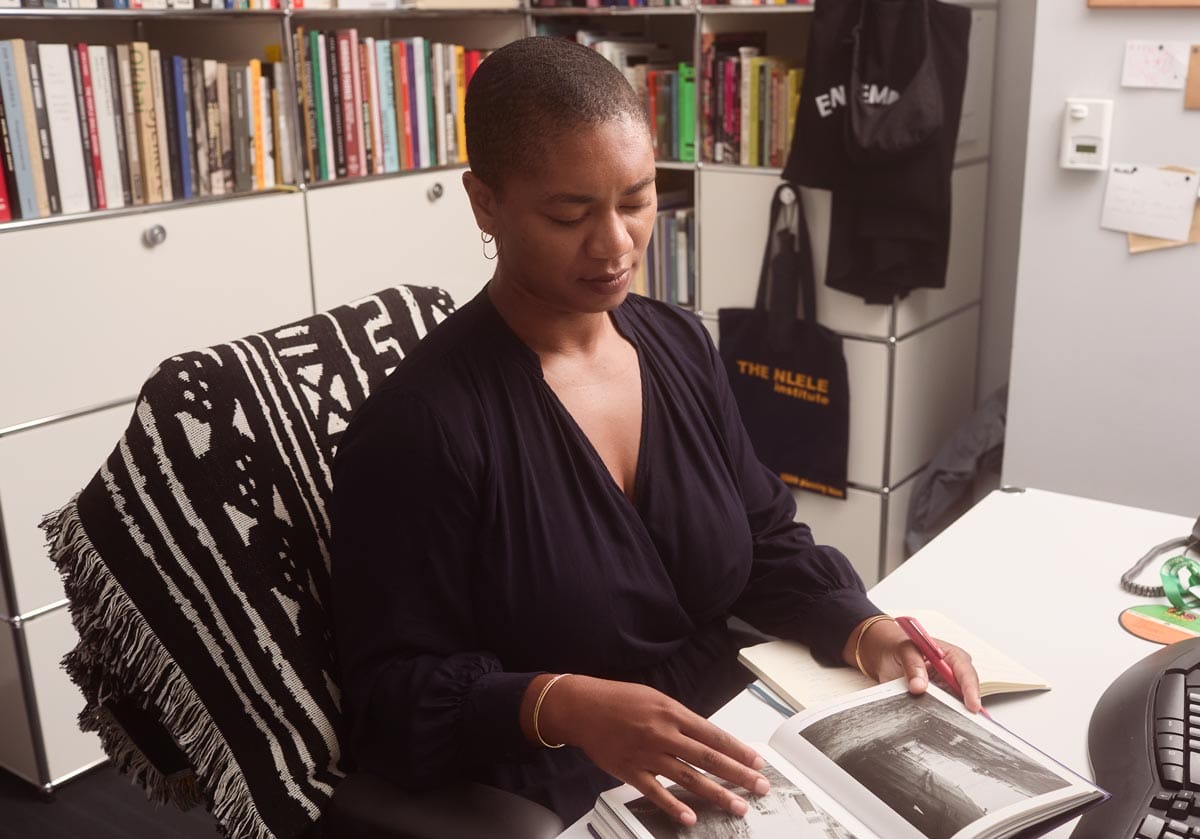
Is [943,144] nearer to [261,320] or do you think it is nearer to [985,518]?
[985,518]

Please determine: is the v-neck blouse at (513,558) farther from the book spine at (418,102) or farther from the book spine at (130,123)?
the book spine at (418,102)

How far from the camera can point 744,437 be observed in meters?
1.49

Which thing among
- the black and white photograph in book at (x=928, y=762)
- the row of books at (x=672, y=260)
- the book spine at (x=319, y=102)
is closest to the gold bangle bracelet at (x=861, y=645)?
the black and white photograph in book at (x=928, y=762)

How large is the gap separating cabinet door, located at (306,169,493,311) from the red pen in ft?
6.13

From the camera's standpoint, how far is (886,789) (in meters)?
1.00

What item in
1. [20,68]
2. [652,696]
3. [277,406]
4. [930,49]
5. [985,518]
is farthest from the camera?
[930,49]

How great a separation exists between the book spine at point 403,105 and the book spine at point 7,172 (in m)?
0.97

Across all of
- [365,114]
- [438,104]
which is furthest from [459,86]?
[365,114]

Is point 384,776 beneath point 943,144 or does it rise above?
beneath

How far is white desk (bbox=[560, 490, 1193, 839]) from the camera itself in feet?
3.86

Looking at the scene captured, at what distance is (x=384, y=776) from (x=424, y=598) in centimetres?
17

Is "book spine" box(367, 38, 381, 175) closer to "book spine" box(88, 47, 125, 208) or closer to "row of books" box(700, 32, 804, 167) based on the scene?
"book spine" box(88, 47, 125, 208)

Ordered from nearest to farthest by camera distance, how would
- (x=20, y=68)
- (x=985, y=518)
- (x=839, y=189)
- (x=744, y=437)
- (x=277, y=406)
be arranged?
(x=277, y=406), (x=744, y=437), (x=985, y=518), (x=20, y=68), (x=839, y=189)

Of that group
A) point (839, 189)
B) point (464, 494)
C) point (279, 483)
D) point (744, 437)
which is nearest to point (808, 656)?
point (744, 437)
